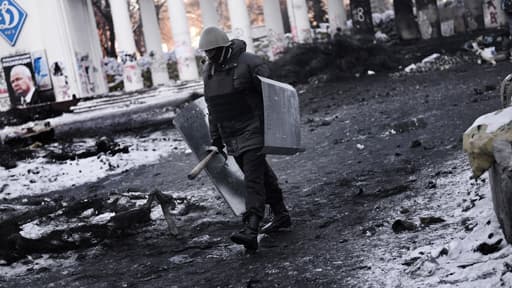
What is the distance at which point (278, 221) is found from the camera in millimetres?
6559

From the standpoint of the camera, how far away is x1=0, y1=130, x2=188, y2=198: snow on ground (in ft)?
40.3

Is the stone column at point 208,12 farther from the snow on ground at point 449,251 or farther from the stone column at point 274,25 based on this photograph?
the snow on ground at point 449,251

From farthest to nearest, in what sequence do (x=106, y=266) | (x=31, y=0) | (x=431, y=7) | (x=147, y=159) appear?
(x=431, y=7) → (x=31, y=0) → (x=147, y=159) → (x=106, y=266)

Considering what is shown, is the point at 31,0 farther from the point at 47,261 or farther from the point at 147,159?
the point at 47,261

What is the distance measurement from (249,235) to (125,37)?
2463 centimetres

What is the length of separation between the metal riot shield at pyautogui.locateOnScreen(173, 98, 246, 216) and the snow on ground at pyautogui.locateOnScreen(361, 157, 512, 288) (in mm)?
1502

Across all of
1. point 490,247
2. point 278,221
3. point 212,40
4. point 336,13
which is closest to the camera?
point 490,247

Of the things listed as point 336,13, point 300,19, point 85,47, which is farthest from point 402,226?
point 85,47

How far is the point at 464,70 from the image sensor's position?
60.7ft

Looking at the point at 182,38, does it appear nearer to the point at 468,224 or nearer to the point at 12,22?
the point at 12,22

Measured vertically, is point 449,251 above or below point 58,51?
below

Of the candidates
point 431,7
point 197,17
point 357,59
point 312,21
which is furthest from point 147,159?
point 197,17

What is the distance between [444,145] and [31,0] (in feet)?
73.2

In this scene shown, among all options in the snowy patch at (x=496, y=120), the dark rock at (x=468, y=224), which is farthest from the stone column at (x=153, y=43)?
the snowy patch at (x=496, y=120)
